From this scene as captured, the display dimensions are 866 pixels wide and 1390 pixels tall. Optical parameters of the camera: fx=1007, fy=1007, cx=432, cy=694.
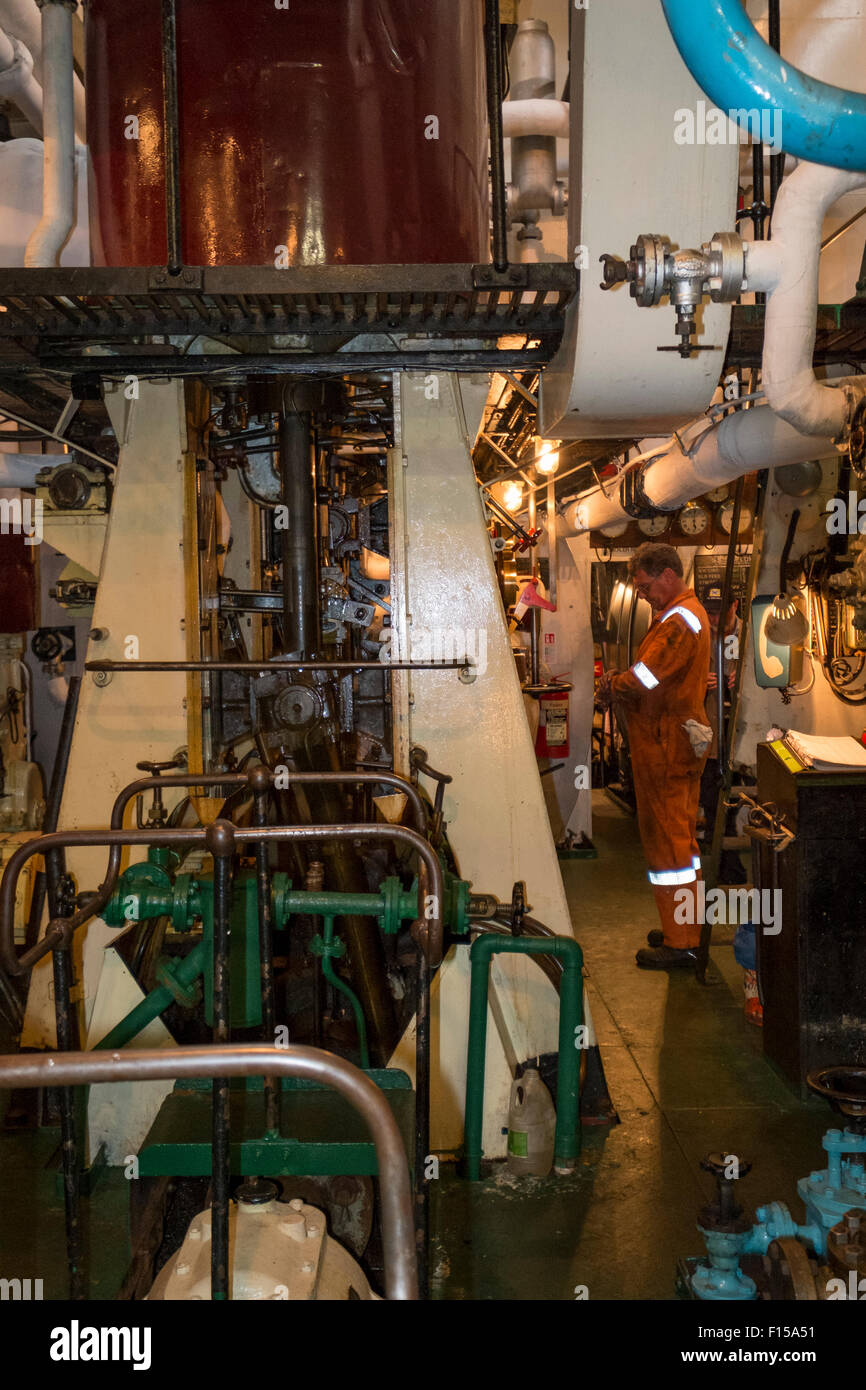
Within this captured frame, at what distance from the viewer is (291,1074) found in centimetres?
126

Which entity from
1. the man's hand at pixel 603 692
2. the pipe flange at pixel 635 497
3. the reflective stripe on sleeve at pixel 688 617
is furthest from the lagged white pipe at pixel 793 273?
the man's hand at pixel 603 692

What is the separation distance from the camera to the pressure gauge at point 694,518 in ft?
26.8

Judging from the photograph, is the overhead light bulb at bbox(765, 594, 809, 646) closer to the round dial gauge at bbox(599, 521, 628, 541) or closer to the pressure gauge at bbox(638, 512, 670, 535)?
the round dial gauge at bbox(599, 521, 628, 541)

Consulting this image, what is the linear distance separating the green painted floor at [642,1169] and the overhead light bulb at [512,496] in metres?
3.58

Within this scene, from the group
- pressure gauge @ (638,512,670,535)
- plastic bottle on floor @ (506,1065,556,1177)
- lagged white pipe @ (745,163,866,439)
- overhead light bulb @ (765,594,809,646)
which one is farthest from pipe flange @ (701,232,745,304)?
pressure gauge @ (638,512,670,535)

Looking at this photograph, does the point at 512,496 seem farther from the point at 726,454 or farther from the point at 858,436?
the point at 858,436

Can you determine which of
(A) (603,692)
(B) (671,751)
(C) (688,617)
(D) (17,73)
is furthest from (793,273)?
(A) (603,692)

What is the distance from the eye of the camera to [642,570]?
5.62 meters

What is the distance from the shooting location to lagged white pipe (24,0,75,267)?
3.10 m

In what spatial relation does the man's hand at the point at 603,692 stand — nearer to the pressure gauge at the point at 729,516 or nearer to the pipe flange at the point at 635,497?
the pressure gauge at the point at 729,516

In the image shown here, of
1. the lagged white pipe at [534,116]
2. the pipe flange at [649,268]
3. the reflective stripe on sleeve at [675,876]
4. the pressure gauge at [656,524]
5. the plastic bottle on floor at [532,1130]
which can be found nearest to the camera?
the pipe flange at [649,268]

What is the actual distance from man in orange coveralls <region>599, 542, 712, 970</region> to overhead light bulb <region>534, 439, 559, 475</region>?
107 centimetres

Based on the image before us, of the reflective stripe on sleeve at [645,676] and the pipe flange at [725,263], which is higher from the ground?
the pipe flange at [725,263]

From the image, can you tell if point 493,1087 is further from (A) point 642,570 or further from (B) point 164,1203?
(A) point 642,570
